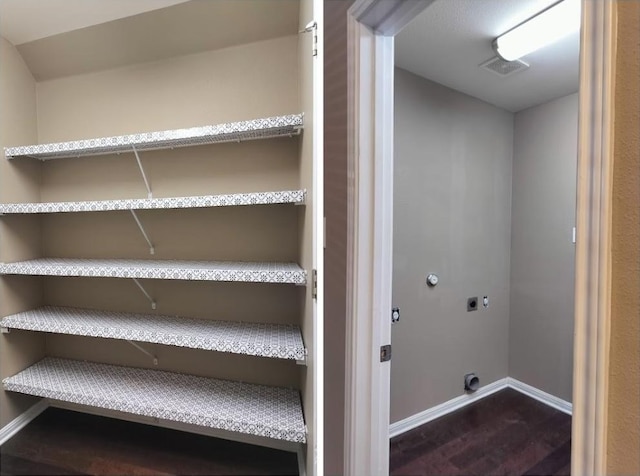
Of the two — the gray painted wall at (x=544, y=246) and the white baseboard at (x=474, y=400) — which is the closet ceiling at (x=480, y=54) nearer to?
the gray painted wall at (x=544, y=246)

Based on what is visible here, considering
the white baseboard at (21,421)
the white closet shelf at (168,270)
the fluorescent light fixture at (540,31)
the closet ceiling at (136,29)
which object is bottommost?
the white baseboard at (21,421)

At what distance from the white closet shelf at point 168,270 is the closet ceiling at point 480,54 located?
3.83 ft

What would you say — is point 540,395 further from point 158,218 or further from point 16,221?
point 16,221

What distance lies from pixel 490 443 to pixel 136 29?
9.46 feet

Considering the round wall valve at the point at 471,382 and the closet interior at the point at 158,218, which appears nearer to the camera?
the closet interior at the point at 158,218

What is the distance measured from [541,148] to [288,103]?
1671 mm

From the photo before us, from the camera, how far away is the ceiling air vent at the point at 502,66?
4.94 ft

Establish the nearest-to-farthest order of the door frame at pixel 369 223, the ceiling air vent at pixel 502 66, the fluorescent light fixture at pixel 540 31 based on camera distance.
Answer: the door frame at pixel 369 223 < the fluorescent light fixture at pixel 540 31 < the ceiling air vent at pixel 502 66

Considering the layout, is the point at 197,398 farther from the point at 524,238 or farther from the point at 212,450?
the point at 524,238

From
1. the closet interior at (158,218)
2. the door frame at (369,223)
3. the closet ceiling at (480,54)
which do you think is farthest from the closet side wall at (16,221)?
the closet ceiling at (480,54)

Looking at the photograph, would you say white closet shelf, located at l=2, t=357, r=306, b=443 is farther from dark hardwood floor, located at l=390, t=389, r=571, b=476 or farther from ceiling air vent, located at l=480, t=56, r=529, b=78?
ceiling air vent, located at l=480, t=56, r=529, b=78

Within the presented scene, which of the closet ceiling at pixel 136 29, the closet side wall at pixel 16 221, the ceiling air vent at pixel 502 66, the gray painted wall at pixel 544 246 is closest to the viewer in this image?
the closet ceiling at pixel 136 29

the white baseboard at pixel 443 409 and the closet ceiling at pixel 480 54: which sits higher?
the closet ceiling at pixel 480 54

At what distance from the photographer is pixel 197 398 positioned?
1.48m
